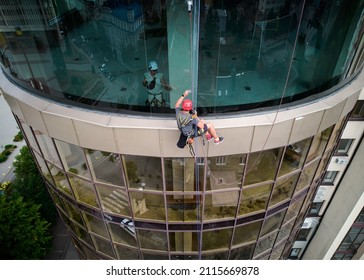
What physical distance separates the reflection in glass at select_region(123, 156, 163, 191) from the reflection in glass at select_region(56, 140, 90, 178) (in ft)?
4.95

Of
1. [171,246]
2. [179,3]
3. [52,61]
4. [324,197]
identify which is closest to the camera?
[179,3]

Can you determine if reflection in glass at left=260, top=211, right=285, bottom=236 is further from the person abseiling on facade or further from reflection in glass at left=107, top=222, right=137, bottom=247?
the person abseiling on facade

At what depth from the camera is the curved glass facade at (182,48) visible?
261 inches

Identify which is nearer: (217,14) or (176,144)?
(217,14)

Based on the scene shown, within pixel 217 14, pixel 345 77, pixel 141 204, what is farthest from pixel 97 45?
pixel 345 77

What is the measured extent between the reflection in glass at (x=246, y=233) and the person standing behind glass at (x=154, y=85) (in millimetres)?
6141

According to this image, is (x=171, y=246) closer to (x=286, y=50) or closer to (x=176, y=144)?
(x=176, y=144)

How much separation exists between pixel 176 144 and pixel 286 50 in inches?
149

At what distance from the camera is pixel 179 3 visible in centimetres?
640

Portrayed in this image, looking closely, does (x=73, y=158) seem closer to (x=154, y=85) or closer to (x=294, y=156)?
(x=154, y=85)

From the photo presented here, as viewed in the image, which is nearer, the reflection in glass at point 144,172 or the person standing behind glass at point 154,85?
the person standing behind glass at point 154,85

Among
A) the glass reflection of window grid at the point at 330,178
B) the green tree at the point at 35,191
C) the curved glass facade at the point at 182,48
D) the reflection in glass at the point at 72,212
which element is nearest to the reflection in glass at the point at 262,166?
the curved glass facade at the point at 182,48

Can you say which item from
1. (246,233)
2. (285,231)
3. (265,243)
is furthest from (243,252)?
(285,231)

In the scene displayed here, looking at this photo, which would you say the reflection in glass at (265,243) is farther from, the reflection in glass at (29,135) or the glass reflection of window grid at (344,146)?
the reflection in glass at (29,135)
